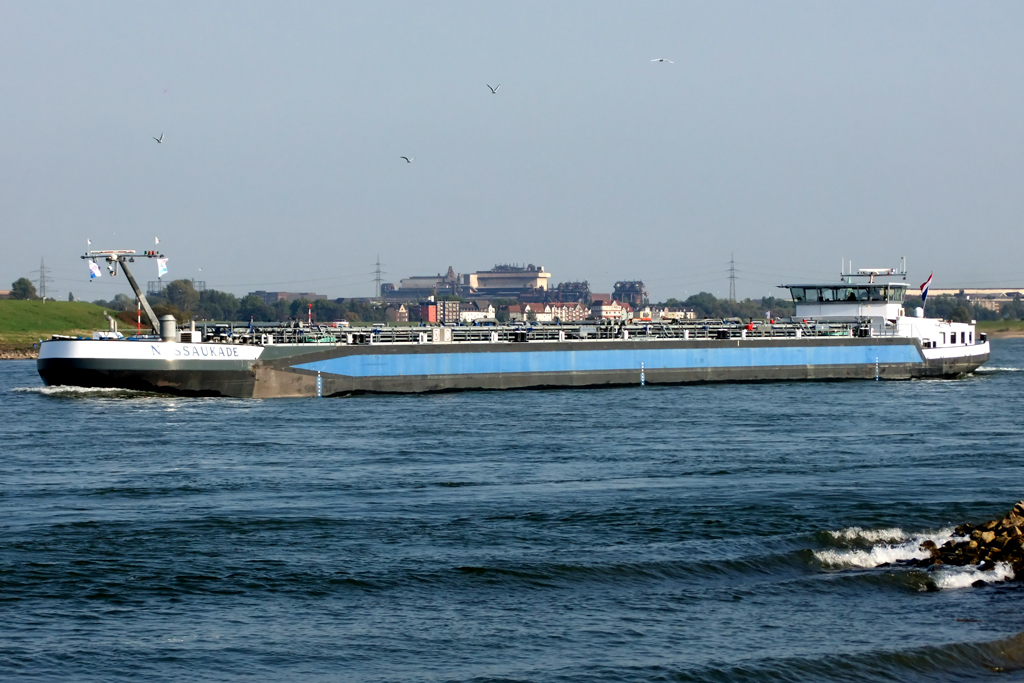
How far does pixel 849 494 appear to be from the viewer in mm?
25141

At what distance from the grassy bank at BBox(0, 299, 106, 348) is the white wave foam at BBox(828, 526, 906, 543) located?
362ft

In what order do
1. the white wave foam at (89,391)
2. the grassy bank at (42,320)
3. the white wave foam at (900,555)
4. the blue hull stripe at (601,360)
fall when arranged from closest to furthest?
1. the white wave foam at (900,555)
2. the white wave foam at (89,391)
3. the blue hull stripe at (601,360)
4. the grassy bank at (42,320)

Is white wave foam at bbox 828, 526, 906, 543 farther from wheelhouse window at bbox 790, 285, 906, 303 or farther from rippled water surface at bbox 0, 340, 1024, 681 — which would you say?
wheelhouse window at bbox 790, 285, 906, 303

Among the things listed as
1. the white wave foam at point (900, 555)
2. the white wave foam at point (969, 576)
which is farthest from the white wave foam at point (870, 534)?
the white wave foam at point (969, 576)

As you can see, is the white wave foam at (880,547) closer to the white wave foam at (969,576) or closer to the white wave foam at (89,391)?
the white wave foam at (969,576)

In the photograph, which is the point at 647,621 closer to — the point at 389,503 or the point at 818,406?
the point at 389,503

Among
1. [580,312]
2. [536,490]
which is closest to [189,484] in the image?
[536,490]

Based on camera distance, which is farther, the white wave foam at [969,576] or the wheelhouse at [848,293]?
the wheelhouse at [848,293]

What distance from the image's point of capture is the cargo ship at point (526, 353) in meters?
46.1

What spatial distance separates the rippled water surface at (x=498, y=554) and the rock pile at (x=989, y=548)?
0.30 metres

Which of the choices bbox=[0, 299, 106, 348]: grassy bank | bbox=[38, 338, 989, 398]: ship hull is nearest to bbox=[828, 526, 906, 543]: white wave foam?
bbox=[38, 338, 989, 398]: ship hull

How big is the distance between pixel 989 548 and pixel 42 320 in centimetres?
13173

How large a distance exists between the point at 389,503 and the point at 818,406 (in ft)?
90.9

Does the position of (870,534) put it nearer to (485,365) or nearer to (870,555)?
(870,555)
